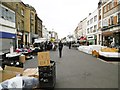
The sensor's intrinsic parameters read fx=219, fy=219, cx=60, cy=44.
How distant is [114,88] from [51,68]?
2.41 meters

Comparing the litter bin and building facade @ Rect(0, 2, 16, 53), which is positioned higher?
building facade @ Rect(0, 2, 16, 53)

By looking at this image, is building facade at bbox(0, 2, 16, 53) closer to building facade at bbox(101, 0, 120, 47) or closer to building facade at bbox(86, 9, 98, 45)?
building facade at bbox(101, 0, 120, 47)

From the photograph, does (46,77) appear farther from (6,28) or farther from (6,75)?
(6,28)

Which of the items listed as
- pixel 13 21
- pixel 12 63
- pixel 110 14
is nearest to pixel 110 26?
pixel 110 14

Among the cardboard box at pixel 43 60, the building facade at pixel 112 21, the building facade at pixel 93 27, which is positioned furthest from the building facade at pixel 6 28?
the building facade at pixel 93 27

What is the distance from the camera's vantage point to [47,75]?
24.6 ft

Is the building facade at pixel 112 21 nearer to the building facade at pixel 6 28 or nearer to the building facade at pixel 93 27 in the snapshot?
the building facade at pixel 93 27

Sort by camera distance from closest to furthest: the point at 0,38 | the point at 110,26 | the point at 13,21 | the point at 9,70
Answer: the point at 9,70, the point at 0,38, the point at 13,21, the point at 110,26

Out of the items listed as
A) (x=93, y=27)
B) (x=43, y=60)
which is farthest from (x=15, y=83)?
(x=93, y=27)

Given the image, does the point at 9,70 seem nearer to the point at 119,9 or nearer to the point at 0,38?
the point at 0,38

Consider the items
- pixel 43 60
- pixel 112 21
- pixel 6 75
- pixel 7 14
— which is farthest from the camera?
pixel 112 21

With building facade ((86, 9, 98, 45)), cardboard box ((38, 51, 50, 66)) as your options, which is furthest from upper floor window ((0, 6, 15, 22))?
building facade ((86, 9, 98, 45))

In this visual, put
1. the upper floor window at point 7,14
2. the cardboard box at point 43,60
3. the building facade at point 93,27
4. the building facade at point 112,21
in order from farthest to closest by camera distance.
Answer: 1. the building facade at point 93,27
2. the building facade at point 112,21
3. the upper floor window at point 7,14
4. the cardboard box at point 43,60

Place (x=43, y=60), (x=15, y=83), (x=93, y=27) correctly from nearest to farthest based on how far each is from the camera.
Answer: (x=15, y=83)
(x=43, y=60)
(x=93, y=27)
